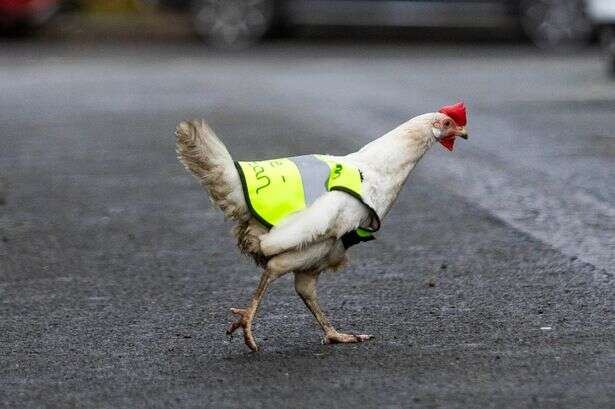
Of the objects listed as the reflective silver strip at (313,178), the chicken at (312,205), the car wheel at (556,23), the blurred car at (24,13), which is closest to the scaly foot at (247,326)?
the chicken at (312,205)

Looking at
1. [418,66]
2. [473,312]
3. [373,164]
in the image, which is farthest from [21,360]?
[418,66]

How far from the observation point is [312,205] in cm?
500

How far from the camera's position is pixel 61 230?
7.98 metres

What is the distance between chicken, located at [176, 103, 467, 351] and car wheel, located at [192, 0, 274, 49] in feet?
51.2

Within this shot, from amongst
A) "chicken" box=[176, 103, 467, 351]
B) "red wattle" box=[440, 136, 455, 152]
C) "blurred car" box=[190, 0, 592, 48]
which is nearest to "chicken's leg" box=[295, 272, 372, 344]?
"chicken" box=[176, 103, 467, 351]

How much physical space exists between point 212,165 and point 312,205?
0.40 meters

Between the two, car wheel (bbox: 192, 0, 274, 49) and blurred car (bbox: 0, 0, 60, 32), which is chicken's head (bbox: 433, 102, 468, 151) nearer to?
car wheel (bbox: 192, 0, 274, 49)

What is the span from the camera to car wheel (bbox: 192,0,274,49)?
20641 millimetres

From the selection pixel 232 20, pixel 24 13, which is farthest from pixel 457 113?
pixel 24 13

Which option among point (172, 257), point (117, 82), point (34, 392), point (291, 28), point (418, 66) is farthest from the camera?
point (291, 28)

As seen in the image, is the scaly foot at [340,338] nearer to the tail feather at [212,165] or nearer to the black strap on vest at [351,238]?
the black strap on vest at [351,238]

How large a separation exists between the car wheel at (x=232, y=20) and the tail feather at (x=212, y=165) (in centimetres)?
1583

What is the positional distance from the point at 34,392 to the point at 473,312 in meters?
1.96

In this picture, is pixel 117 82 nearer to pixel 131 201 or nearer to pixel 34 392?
pixel 131 201
